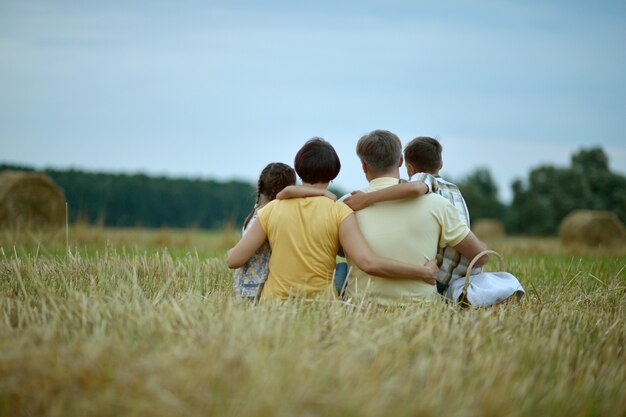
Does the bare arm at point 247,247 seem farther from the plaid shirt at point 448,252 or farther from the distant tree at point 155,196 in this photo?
the distant tree at point 155,196

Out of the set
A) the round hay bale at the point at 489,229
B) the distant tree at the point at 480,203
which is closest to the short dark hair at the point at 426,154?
the round hay bale at the point at 489,229

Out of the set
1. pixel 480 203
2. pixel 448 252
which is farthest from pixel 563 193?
pixel 448 252

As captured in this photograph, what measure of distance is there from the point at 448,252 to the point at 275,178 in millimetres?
1383

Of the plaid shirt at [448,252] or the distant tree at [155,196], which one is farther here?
the distant tree at [155,196]

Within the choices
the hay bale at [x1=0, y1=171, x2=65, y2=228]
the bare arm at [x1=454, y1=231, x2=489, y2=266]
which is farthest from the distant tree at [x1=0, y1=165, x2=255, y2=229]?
the bare arm at [x1=454, y1=231, x2=489, y2=266]

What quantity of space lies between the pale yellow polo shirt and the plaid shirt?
0.31 m

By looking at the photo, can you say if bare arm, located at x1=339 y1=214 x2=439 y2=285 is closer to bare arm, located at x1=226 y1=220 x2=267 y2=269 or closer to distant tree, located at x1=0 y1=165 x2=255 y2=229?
bare arm, located at x1=226 y1=220 x2=267 y2=269

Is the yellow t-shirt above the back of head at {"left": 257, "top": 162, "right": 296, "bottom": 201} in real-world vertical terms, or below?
below

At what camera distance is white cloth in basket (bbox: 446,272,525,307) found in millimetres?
4898

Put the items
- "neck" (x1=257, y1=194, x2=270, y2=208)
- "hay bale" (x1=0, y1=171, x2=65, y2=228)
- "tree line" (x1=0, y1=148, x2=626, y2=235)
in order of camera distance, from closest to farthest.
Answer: "neck" (x1=257, y1=194, x2=270, y2=208) < "hay bale" (x1=0, y1=171, x2=65, y2=228) < "tree line" (x1=0, y1=148, x2=626, y2=235)

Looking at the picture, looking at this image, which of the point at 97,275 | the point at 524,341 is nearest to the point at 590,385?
the point at 524,341

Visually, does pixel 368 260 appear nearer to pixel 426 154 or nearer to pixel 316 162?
pixel 316 162

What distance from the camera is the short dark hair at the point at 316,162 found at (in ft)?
15.4

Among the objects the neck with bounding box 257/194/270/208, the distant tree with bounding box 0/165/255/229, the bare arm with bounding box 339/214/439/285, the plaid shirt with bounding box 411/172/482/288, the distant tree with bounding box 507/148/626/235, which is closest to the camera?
the bare arm with bounding box 339/214/439/285
